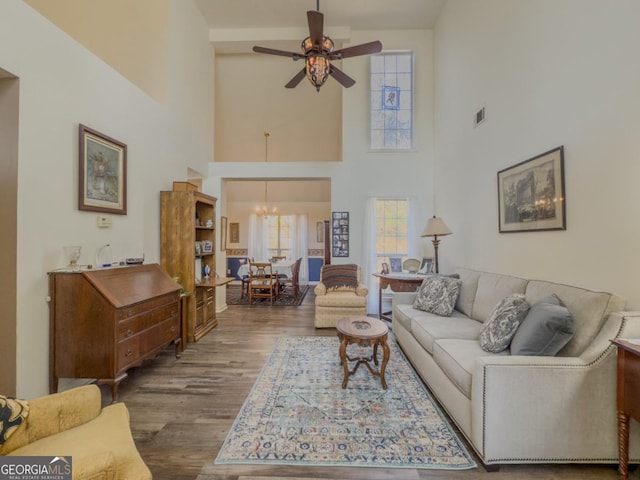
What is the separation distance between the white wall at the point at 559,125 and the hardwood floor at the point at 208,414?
141 cm

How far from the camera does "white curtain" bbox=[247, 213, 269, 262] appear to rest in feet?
29.9

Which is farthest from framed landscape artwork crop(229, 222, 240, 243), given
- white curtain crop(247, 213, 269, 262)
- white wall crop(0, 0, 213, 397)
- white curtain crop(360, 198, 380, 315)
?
white wall crop(0, 0, 213, 397)

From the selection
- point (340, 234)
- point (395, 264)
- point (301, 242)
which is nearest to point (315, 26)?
point (340, 234)

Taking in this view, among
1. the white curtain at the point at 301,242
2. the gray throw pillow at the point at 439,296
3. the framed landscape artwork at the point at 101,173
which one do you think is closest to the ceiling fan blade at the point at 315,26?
the framed landscape artwork at the point at 101,173

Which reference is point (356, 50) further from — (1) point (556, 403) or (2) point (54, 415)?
(2) point (54, 415)

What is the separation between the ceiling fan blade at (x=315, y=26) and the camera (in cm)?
291

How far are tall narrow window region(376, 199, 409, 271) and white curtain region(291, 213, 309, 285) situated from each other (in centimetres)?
394

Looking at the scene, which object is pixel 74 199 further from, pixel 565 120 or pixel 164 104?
pixel 565 120

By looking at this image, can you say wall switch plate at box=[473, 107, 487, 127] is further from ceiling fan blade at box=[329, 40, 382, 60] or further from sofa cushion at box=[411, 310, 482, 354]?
sofa cushion at box=[411, 310, 482, 354]

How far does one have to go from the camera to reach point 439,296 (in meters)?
3.34

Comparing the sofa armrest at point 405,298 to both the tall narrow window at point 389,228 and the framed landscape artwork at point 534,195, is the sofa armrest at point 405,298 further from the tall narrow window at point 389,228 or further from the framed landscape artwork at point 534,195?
the tall narrow window at point 389,228

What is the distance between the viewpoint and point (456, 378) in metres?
2.01

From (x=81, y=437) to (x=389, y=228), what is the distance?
4888mm

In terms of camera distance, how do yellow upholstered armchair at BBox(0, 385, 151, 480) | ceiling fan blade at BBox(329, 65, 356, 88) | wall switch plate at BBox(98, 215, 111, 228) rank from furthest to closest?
ceiling fan blade at BBox(329, 65, 356, 88) → wall switch plate at BBox(98, 215, 111, 228) → yellow upholstered armchair at BBox(0, 385, 151, 480)
